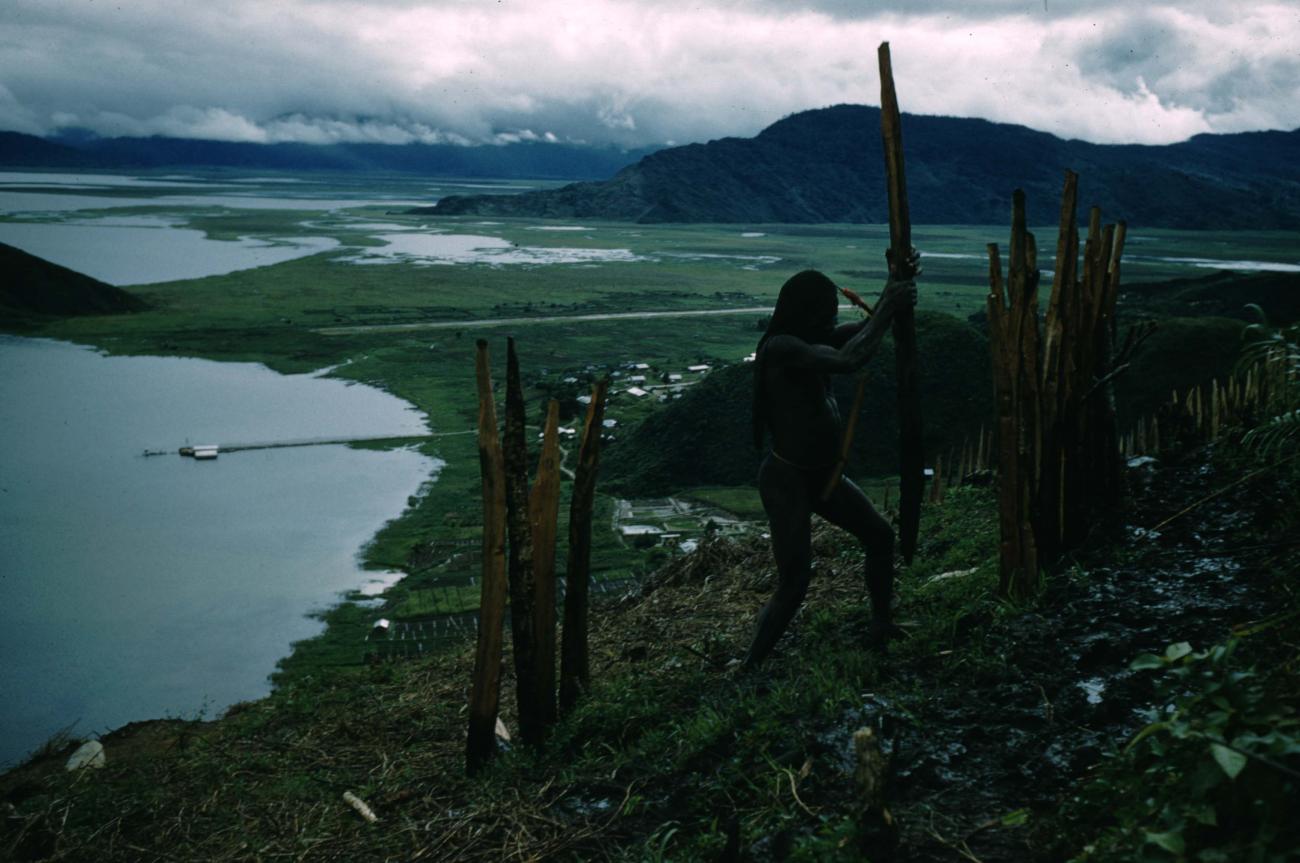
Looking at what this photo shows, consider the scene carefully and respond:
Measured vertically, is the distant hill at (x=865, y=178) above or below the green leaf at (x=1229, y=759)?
above

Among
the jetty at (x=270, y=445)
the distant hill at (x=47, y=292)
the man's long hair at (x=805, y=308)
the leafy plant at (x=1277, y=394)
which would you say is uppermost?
the man's long hair at (x=805, y=308)

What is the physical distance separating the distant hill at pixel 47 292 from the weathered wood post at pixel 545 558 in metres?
48.7

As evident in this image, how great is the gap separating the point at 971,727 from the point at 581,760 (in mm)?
1684

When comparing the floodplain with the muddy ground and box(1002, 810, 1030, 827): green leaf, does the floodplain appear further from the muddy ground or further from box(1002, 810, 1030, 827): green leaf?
box(1002, 810, 1030, 827): green leaf

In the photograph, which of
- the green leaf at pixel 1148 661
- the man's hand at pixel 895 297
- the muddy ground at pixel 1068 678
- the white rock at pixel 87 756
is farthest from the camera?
the white rock at pixel 87 756

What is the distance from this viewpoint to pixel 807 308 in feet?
15.3

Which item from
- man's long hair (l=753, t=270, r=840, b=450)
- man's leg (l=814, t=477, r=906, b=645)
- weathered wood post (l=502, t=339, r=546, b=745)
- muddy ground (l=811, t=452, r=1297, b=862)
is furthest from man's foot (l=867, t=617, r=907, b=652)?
weathered wood post (l=502, t=339, r=546, b=745)

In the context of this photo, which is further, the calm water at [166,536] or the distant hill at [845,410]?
the distant hill at [845,410]

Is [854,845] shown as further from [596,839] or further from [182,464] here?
[182,464]

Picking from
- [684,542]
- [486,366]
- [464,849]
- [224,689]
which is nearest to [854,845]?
[464,849]

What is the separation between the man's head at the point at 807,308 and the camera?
4652mm

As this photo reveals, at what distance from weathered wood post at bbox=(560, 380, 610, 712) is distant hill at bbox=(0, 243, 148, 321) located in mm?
48430

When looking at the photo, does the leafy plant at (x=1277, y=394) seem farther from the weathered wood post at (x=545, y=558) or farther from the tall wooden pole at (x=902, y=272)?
the weathered wood post at (x=545, y=558)

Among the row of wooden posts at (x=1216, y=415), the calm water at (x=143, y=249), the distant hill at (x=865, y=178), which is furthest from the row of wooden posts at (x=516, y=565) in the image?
the distant hill at (x=865, y=178)
